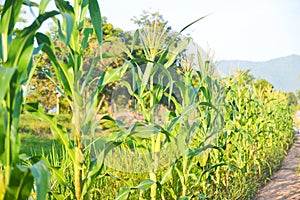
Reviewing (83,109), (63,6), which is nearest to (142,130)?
(83,109)

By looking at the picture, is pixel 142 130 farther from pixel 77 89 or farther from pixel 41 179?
pixel 41 179

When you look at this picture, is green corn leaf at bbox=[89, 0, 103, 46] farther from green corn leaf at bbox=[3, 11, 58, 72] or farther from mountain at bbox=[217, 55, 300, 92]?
mountain at bbox=[217, 55, 300, 92]

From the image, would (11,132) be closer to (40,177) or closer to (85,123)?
(40,177)

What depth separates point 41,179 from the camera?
1041 mm

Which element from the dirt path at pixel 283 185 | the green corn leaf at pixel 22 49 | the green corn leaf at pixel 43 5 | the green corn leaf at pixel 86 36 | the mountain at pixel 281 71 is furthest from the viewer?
the mountain at pixel 281 71

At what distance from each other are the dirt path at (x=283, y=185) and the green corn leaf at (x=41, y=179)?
4194 millimetres

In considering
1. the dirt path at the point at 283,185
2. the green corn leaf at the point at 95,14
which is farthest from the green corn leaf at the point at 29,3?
the dirt path at the point at 283,185

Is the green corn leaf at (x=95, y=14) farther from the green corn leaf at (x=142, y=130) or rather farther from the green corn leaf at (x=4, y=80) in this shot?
the green corn leaf at (x=4, y=80)

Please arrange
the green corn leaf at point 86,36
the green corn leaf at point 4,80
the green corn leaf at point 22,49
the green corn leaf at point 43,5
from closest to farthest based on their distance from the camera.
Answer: the green corn leaf at point 4,80 < the green corn leaf at point 22,49 < the green corn leaf at point 43,5 < the green corn leaf at point 86,36

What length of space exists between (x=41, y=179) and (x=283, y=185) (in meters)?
5.13

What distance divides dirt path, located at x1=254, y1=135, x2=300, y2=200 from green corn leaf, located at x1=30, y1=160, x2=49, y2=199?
419 centimetres

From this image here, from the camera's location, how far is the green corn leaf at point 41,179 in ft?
3.37

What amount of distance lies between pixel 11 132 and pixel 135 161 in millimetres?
2184

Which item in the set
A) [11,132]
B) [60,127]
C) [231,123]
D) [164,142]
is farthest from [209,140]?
[11,132]
